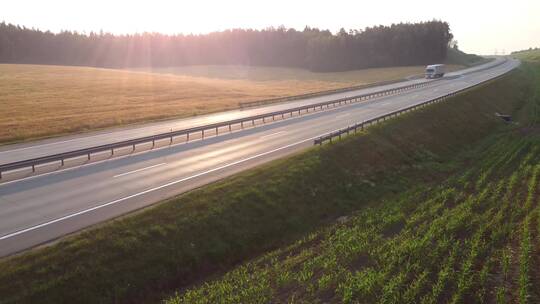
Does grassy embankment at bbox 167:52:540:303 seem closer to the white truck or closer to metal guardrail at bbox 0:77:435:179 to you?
metal guardrail at bbox 0:77:435:179

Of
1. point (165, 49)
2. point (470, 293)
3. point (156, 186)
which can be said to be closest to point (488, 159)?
point (470, 293)

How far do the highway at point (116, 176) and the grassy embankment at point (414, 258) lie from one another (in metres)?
5.38

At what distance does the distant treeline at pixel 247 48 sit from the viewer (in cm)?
13450

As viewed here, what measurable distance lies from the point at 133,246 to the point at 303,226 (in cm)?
694

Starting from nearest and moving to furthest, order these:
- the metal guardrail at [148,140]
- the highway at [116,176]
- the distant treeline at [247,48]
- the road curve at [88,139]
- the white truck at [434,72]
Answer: the highway at [116,176] → the metal guardrail at [148,140] → the road curve at [88,139] → the white truck at [434,72] → the distant treeline at [247,48]

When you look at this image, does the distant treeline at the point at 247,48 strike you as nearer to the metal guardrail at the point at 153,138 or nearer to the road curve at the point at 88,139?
the metal guardrail at the point at 153,138

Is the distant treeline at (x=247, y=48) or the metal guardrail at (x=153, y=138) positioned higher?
the distant treeline at (x=247, y=48)

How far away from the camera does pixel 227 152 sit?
25.7 metres

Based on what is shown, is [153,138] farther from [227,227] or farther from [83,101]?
[83,101]

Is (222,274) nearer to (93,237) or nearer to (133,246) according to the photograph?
(133,246)

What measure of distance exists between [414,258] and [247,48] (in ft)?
497

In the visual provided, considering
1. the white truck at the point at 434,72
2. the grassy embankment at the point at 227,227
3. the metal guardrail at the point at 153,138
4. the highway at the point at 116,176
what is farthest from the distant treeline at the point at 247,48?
the grassy embankment at the point at 227,227

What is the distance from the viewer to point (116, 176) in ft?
66.4

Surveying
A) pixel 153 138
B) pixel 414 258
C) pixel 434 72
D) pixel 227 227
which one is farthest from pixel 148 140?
pixel 434 72
